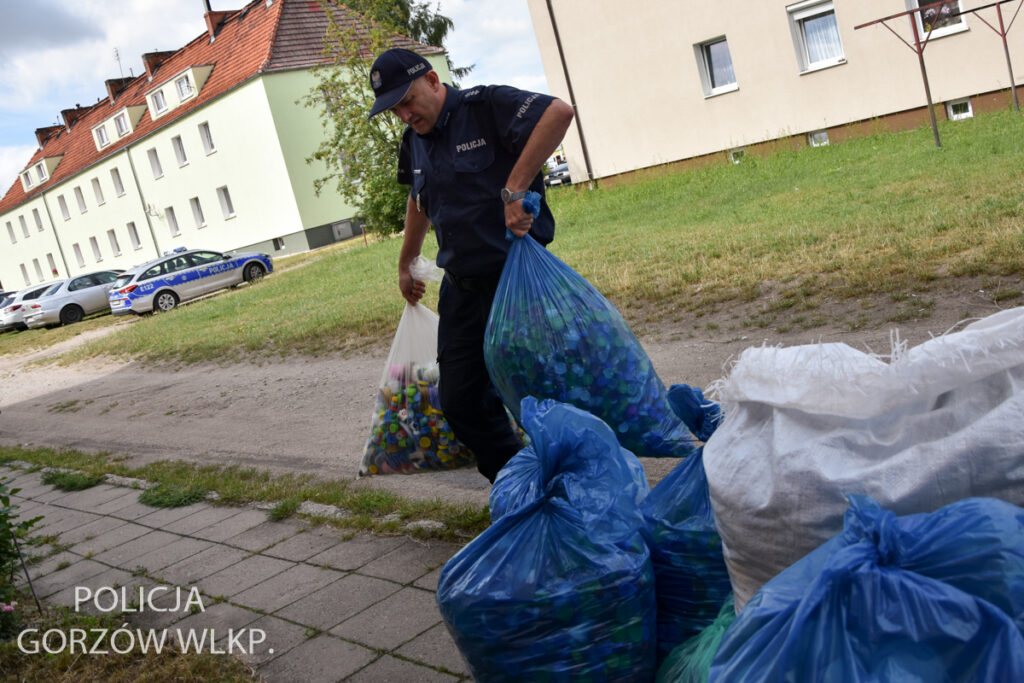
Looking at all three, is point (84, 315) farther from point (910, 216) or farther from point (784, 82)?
point (910, 216)

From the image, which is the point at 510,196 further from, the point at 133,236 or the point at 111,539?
the point at 133,236

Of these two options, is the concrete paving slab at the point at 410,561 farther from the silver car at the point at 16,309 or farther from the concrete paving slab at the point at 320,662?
the silver car at the point at 16,309

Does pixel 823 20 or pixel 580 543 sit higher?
pixel 823 20

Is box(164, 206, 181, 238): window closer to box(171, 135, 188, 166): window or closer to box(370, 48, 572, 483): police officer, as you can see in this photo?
box(171, 135, 188, 166): window

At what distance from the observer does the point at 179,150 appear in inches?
1467

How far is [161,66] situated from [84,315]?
1821 centimetres

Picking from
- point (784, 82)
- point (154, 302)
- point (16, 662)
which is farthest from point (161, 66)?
point (16, 662)

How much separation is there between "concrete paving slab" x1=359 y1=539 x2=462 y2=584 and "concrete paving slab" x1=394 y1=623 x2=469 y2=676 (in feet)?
1.81

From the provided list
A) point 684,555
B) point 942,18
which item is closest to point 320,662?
point 684,555

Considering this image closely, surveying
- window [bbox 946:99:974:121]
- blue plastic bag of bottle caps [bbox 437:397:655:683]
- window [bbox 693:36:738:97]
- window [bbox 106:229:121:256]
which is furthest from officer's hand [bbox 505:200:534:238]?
window [bbox 106:229:121:256]

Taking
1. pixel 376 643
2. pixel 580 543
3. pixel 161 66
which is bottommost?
pixel 376 643

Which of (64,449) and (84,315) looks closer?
(64,449)

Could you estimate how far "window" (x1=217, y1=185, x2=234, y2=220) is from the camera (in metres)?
35.8

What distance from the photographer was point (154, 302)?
78.9 ft
